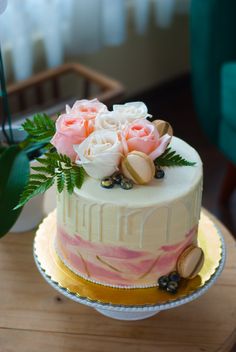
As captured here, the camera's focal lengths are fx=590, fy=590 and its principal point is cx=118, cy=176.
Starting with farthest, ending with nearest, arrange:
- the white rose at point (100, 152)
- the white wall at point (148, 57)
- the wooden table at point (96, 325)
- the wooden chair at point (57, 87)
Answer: the white wall at point (148, 57)
the wooden chair at point (57, 87)
the wooden table at point (96, 325)
the white rose at point (100, 152)

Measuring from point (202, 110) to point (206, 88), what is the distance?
78 mm

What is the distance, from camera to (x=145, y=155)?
787 millimetres

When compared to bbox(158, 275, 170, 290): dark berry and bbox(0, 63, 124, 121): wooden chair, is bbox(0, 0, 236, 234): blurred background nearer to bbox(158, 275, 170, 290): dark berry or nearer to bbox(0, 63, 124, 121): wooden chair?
bbox(0, 63, 124, 121): wooden chair

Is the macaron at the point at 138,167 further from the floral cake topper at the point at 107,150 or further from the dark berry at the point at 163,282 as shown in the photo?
the dark berry at the point at 163,282

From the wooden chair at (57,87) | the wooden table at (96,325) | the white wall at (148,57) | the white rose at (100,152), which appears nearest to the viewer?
the white rose at (100,152)

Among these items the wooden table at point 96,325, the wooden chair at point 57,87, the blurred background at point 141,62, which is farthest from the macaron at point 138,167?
the wooden chair at point 57,87

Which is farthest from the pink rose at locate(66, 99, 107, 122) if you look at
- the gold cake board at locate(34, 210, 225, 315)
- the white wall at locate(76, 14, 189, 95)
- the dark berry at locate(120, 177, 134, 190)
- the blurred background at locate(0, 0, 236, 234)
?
the white wall at locate(76, 14, 189, 95)

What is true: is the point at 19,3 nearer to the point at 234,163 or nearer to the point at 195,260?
the point at 234,163

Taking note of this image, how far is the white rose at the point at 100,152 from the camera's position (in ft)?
2.54

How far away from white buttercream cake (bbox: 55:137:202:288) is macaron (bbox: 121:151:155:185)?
0.06 ft

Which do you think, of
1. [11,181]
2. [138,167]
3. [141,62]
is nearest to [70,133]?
[138,167]

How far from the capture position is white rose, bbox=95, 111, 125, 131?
815 millimetres

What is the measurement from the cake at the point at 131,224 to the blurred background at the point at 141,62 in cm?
59

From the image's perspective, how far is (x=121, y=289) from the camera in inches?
34.0
